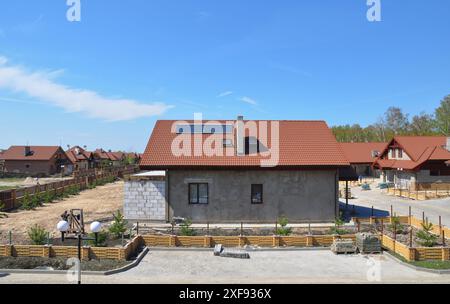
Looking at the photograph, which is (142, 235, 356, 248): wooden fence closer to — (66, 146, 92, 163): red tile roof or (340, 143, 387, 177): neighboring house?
(340, 143, 387, 177): neighboring house

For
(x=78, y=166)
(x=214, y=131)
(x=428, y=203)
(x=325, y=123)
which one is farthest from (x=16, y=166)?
(x=428, y=203)

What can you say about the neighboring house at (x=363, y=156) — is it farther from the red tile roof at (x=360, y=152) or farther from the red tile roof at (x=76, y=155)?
the red tile roof at (x=76, y=155)

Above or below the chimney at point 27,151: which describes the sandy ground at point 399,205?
below

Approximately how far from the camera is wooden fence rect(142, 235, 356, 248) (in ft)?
60.7

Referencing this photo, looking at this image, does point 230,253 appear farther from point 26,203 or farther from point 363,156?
point 363,156

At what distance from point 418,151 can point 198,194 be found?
108 feet

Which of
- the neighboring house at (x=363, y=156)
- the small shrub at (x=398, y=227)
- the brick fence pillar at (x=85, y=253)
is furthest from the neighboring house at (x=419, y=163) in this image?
the brick fence pillar at (x=85, y=253)

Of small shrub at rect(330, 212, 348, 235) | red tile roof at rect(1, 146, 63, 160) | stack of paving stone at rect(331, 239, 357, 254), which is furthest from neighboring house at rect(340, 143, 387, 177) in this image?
red tile roof at rect(1, 146, 63, 160)

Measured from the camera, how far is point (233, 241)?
1866 centimetres

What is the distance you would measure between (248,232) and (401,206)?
697 inches

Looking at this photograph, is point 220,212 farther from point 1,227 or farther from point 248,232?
point 1,227

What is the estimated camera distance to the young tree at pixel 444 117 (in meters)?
75.8

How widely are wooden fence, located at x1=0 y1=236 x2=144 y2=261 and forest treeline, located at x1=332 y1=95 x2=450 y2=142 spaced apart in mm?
77054

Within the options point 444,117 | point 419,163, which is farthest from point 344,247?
point 444,117
